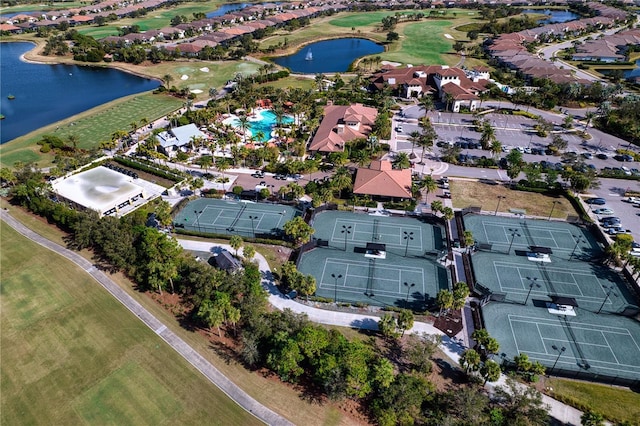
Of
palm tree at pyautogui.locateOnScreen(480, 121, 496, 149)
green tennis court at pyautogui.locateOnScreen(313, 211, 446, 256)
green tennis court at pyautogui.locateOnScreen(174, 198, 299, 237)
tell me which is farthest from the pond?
green tennis court at pyautogui.locateOnScreen(174, 198, 299, 237)

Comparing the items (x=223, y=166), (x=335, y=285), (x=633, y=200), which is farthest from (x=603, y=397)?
(x=223, y=166)

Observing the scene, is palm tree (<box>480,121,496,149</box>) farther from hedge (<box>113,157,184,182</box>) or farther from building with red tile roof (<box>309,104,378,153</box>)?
hedge (<box>113,157,184,182</box>)

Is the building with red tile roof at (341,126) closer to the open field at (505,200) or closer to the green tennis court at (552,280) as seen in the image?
the open field at (505,200)

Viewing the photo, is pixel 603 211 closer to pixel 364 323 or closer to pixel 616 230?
pixel 616 230

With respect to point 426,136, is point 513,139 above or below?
below

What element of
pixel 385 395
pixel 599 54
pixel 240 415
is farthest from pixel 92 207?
pixel 599 54

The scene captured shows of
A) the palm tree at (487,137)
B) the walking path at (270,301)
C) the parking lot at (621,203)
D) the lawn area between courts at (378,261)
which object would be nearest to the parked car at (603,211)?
the parking lot at (621,203)
